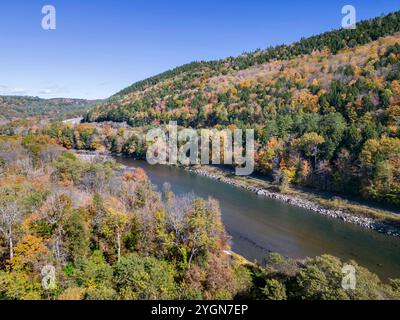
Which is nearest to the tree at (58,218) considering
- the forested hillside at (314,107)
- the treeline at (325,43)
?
the forested hillside at (314,107)

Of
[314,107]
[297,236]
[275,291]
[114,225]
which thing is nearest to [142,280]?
[275,291]

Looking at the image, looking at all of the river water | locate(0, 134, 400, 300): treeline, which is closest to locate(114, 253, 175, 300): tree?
locate(0, 134, 400, 300): treeline

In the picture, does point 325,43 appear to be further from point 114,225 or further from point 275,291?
point 275,291

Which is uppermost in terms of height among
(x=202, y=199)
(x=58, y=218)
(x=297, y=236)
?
(x=202, y=199)

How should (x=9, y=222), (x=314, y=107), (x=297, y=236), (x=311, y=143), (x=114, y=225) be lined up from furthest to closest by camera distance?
1. (x=314, y=107)
2. (x=311, y=143)
3. (x=297, y=236)
4. (x=114, y=225)
5. (x=9, y=222)

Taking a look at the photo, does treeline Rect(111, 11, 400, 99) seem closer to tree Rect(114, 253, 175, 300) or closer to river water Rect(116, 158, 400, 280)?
river water Rect(116, 158, 400, 280)

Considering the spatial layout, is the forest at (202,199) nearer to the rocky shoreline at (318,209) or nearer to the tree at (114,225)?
the tree at (114,225)
